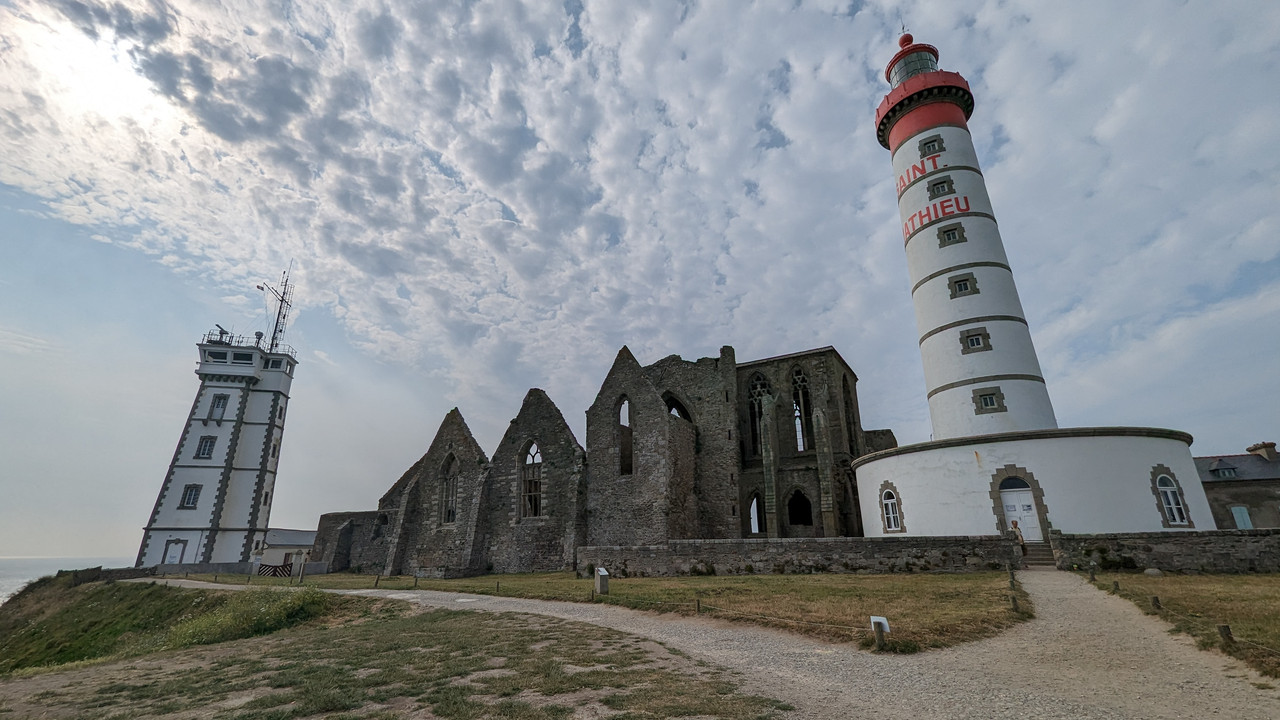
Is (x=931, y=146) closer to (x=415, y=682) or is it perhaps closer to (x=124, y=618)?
(x=415, y=682)

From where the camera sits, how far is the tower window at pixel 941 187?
24844 mm

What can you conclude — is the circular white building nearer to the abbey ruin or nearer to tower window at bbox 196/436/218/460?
the abbey ruin

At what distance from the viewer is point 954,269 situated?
78.2ft

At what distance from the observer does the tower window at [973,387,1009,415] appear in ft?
70.9

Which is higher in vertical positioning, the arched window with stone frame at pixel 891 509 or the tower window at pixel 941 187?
the tower window at pixel 941 187

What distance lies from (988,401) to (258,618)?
83.6 feet

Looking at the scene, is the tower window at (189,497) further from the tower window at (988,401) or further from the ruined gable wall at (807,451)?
the tower window at (988,401)

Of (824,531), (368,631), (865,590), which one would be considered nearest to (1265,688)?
(865,590)

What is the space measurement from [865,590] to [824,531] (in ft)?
44.7

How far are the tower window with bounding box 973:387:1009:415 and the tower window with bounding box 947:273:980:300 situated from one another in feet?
14.2

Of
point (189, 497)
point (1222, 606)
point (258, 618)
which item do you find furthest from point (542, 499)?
point (189, 497)

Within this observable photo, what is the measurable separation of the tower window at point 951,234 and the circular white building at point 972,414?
0.05 meters

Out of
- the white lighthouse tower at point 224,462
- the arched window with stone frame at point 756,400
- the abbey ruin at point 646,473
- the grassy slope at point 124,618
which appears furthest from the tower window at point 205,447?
the arched window with stone frame at point 756,400

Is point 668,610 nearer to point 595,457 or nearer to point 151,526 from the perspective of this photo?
point 595,457
